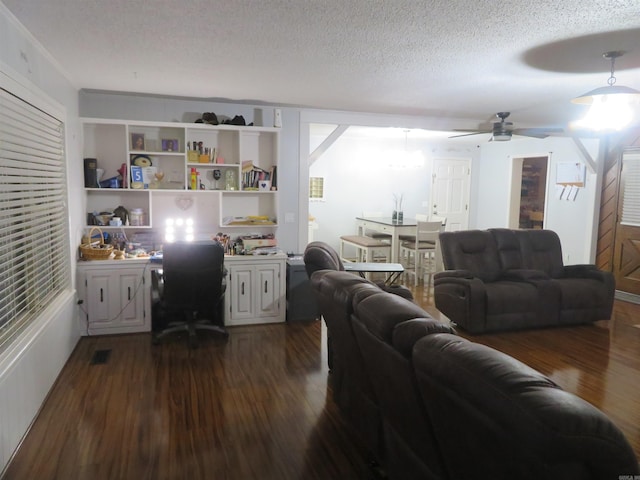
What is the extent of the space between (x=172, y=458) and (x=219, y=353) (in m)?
1.46

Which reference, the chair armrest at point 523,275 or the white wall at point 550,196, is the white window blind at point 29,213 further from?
the white wall at point 550,196

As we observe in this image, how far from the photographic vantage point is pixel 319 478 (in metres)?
2.18

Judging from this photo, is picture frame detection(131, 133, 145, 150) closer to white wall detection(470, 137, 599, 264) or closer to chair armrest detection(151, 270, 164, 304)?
chair armrest detection(151, 270, 164, 304)

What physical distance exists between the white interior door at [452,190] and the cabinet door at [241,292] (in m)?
5.35

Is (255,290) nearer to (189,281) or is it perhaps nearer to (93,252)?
(189,281)

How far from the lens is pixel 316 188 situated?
26.6 ft

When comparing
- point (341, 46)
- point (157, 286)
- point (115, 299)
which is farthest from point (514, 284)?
point (115, 299)

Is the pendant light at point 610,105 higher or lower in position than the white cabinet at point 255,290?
higher

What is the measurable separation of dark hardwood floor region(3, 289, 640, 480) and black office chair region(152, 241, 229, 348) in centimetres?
33

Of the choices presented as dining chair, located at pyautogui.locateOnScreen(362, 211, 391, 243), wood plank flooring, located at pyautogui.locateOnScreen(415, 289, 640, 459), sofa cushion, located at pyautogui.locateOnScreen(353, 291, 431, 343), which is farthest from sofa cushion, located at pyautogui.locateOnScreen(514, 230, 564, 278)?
sofa cushion, located at pyautogui.locateOnScreen(353, 291, 431, 343)

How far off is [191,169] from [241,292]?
138 cm

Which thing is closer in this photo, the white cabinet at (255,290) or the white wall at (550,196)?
the white cabinet at (255,290)

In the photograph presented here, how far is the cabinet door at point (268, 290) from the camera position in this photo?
4496 mm

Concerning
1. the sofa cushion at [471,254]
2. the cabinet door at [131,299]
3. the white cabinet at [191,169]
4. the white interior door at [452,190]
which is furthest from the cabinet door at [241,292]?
the white interior door at [452,190]
